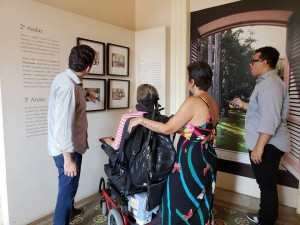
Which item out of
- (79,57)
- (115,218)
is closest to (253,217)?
(115,218)

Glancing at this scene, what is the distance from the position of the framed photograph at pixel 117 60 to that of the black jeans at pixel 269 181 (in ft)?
5.96

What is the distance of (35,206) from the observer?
2170 mm

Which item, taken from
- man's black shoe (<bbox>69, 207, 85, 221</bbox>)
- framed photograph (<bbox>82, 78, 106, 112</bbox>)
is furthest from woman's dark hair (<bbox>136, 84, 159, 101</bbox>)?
man's black shoe (<bbox>69, 207, 85, 221</bbox>)

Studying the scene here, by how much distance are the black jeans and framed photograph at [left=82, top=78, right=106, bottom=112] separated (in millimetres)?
1693

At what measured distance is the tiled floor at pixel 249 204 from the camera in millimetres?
2219

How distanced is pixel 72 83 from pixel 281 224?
2.20 metres

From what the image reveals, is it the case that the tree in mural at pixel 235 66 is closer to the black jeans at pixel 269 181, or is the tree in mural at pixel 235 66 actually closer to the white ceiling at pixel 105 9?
the black jeans at pixel 269 181

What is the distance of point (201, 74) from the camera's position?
62.1 inches

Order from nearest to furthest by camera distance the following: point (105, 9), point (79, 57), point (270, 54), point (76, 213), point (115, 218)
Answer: point (79, 57)
point (115, 218)
point (270, 54)
point (76, 213)
point (105, 9)

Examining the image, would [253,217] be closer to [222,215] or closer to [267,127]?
[222,215]

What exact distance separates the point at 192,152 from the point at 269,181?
860 millimetres

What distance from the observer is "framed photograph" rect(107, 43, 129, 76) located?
2727 mm

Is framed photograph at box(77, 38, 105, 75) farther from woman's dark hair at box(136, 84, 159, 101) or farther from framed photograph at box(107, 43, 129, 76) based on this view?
woman's dark hair at box(136, 84, 159, 101)

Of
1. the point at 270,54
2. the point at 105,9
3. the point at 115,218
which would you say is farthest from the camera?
the point at 105,9
